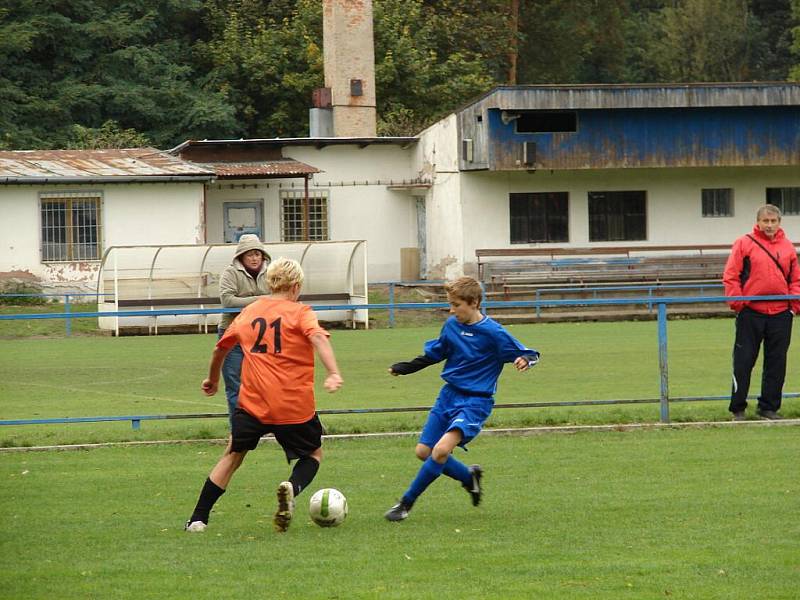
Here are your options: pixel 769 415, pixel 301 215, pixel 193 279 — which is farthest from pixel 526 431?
pixel 301 215

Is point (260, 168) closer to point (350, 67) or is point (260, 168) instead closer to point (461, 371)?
point (350, 67)

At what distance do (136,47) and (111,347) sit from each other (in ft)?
93.2

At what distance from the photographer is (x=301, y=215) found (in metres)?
42.7

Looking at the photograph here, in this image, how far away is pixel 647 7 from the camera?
262ft

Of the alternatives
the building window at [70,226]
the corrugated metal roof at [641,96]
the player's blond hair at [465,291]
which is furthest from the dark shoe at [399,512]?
the building window at [70,226]

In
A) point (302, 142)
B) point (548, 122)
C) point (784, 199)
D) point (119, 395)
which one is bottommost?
point (119, 395)

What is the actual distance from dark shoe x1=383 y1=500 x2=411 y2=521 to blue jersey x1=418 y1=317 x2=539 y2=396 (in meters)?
0.82

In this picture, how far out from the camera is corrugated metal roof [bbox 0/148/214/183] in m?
37.1

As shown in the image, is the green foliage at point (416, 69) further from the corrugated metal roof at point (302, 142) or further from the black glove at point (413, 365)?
the black glove at point (413, 365)

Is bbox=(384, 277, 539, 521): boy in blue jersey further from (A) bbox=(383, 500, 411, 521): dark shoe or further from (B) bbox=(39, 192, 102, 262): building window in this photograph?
(B) bbox=(39, 192, 102, 262): building window

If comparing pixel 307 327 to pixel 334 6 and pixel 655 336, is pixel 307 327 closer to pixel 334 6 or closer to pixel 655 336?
pixel 655 336

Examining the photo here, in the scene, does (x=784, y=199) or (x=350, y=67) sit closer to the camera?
(x=784, y=199)

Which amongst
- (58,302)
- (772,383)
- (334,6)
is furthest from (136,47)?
(772,383)

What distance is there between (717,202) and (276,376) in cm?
3373
